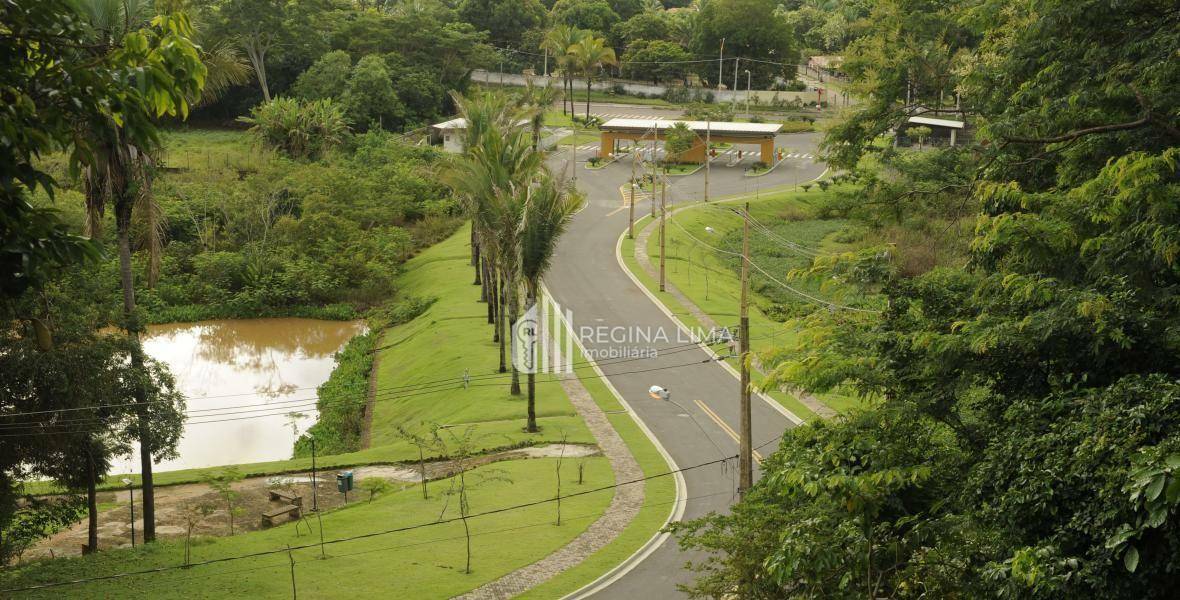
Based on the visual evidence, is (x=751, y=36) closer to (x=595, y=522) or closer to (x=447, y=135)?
(x=447, y=135)

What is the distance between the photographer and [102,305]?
23.4 meters

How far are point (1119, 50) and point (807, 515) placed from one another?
10.7m

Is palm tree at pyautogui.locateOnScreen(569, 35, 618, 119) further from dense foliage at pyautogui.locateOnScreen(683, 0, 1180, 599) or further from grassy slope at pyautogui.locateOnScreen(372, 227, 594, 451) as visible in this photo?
dense foliage at pyautogui.locateOnScreen(683, 0, 1180, 599)

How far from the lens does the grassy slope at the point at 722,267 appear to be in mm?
42094

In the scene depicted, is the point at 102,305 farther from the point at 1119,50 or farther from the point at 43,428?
the point at 1119,50

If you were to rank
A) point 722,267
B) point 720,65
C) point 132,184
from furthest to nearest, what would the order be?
point 720,65
point 722,267
point 132,184

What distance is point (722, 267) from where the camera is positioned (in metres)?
57.5

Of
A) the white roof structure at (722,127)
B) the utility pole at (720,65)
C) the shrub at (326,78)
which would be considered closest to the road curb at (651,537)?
the white roof structure at (722,127)

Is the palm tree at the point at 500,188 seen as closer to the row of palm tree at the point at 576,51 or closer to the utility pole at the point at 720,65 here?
the row of palm tree at the point at 576,51

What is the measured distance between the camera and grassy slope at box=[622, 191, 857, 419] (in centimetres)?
4209

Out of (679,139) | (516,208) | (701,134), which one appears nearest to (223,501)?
(516,208)

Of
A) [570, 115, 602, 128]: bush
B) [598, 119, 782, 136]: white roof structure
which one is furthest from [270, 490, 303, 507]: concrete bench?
[570, 115, 602, 128]: bush

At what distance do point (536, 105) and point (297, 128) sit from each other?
1234 inches

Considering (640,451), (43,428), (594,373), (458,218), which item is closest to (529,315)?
(594,373)
